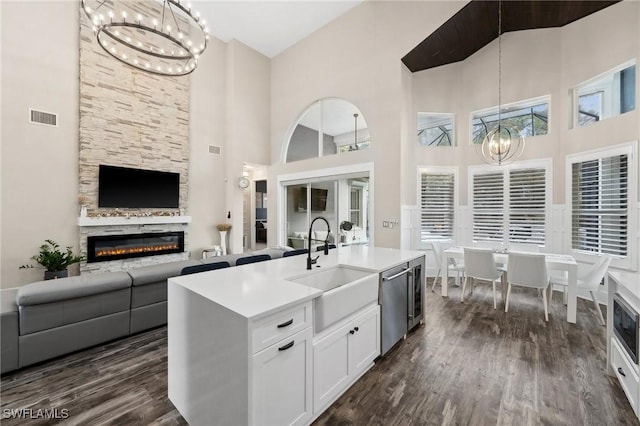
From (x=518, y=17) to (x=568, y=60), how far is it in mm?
1159

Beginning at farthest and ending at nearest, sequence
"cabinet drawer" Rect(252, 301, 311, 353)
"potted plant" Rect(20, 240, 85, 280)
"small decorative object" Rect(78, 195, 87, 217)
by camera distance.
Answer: "small decorative object" Rect(78, 195, 87, 217), "potted plant" Rect(20, 240, 85, 280), "cabinet drawer" Rect(252, 301, 311, 353)

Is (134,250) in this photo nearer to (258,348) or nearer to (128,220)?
(128,220)

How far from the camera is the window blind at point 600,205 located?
157 inches

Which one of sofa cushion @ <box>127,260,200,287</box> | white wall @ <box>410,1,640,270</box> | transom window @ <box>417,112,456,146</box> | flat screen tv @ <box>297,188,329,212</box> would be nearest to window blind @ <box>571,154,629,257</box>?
white wall @ <box>410,1,640,270</box>

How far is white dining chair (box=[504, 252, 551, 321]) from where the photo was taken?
11.6ft

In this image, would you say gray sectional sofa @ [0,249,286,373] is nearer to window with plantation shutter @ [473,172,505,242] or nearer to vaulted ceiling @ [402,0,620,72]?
vaulted ceiling @ [402,0,620,72]

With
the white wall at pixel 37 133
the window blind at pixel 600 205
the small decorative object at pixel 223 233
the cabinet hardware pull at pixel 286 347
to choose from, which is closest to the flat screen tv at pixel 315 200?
the small decorative object at pixel 223 233

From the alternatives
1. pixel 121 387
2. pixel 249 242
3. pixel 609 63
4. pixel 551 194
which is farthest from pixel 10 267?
pixel 609 63

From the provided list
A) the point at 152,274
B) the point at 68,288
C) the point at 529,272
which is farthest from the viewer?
the point at 529,272

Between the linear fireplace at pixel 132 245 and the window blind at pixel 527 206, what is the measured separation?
717 centimetres

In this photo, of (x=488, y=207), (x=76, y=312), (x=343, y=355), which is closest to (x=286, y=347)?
(x=343, y=355)

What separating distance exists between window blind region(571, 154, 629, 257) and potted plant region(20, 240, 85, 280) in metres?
8.75

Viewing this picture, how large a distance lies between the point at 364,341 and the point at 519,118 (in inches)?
223

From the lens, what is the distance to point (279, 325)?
1.47m
